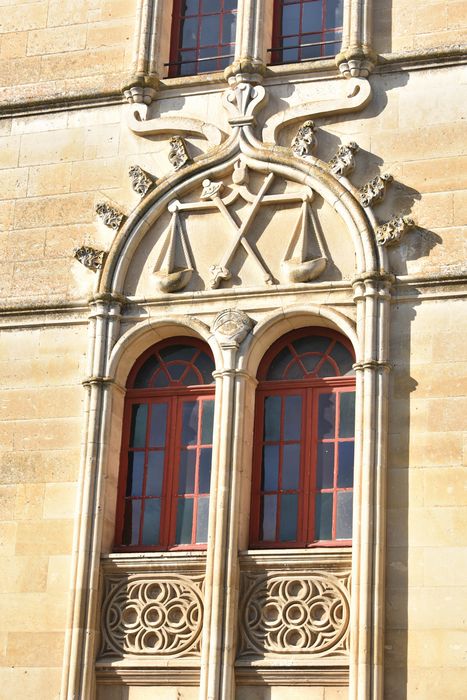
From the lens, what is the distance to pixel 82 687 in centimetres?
1730

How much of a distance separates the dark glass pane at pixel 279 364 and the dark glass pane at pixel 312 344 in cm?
13

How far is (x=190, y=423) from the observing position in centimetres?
1836

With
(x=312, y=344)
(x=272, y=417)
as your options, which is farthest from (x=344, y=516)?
(x=312, y=344)

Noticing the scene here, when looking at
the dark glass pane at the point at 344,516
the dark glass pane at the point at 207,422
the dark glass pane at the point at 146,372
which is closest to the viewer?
the dark glass pane at the point at 344,516

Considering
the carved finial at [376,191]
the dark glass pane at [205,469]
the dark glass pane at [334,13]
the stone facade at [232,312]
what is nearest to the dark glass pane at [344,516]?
the stone facade at [232,312]

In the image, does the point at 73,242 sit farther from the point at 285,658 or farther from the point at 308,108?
the point at 285,658

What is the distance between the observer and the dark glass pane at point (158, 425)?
1841 cm

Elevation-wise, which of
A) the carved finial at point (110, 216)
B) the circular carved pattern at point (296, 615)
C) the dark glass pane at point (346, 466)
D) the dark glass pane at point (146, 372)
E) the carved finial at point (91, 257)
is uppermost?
the carved finial at point (110, 216)

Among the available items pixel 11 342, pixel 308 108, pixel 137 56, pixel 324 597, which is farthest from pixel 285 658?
pixel 137 56

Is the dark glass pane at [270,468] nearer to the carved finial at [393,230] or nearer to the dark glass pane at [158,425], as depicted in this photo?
the dark glass pane at [158,425]

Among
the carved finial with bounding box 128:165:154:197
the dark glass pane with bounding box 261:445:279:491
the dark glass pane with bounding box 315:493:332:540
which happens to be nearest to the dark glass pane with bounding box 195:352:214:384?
the dark glass pane with bounding box 261:445:279:491

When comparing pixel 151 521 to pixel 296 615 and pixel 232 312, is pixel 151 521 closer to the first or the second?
pixel 296 615

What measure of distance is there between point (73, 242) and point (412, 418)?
15.3 ft

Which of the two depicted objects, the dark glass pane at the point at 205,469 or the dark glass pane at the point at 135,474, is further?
the dark glass pane at the point at 135,474
